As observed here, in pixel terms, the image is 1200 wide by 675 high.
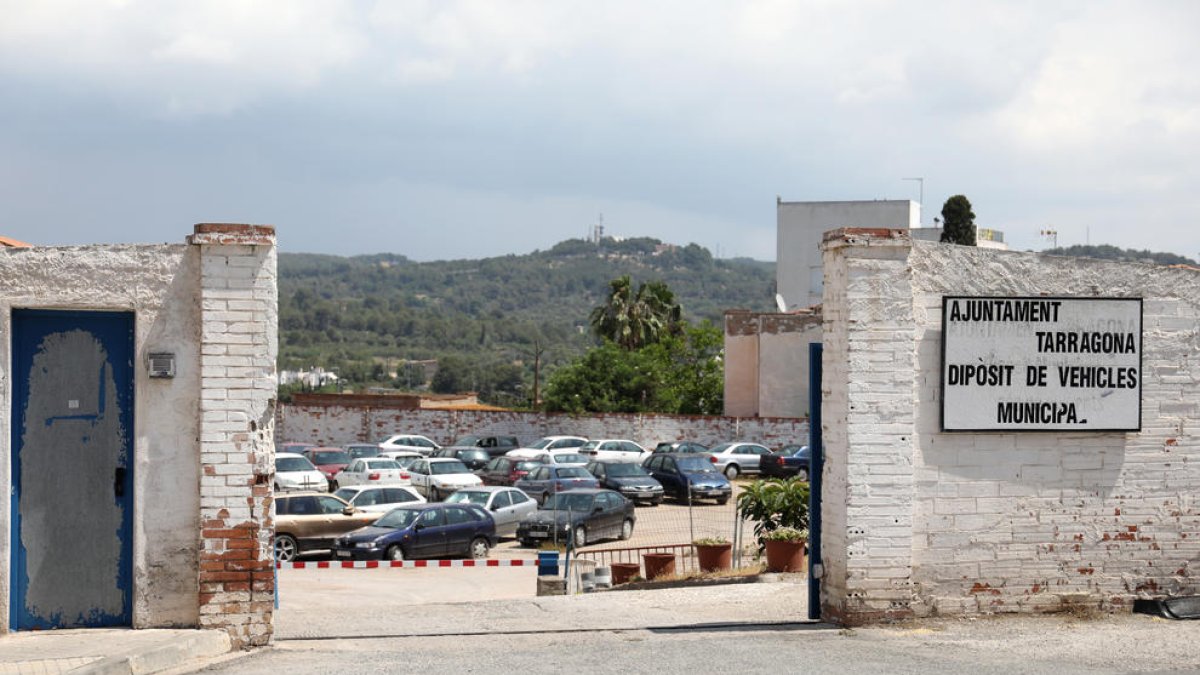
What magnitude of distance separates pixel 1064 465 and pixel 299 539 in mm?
17271

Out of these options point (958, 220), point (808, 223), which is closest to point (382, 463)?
point (958, 220)

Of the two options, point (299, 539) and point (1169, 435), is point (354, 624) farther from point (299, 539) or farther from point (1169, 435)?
point (299, 539)

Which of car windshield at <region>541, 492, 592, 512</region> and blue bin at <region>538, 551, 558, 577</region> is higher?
blue bin at <region>538, 551, 558, 577</region>

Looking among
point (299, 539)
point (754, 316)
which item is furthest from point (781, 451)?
point (299, 539)

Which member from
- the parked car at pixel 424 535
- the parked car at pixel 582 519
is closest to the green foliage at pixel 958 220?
the parked car at pixel 582 519

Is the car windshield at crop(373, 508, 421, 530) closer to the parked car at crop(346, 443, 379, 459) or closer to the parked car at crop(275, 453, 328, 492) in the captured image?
the parked car at crop(275, 453, 328, 492)

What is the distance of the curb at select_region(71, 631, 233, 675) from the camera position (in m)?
8.90

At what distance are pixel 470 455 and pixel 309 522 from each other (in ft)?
64.8

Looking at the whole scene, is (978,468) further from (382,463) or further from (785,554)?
(382,463)

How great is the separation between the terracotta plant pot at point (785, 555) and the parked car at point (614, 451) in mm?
28191

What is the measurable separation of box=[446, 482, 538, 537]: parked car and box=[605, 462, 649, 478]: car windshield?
6824 millimetres

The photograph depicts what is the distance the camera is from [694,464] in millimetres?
38312

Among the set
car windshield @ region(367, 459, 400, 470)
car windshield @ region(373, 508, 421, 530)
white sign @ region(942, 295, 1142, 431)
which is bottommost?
car windshield @ region(367, 459, 400, 470)

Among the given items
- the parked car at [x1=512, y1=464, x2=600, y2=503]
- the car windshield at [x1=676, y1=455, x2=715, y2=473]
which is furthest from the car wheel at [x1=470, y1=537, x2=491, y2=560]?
the car windshield at [x1=676, y1=455, x2=715, y2=473]
